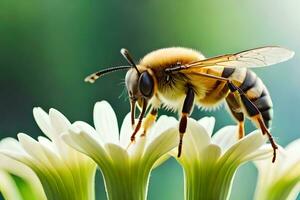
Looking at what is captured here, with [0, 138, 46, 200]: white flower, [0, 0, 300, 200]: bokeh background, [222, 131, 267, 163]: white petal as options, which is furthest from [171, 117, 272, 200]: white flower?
[0, 0, 300, 200]: bokeh background

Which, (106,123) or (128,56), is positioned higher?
(128,56)

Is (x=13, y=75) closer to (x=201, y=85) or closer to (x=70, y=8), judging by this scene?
(x=70, y=8)

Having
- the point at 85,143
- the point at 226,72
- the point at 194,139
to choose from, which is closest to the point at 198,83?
the point at 226,72

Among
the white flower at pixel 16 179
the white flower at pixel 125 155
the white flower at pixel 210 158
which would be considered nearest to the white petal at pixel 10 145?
the white flower at pixel 16 179

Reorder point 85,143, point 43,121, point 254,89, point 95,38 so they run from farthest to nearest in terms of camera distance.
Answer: point 95,38 → point 254,89 → point 43,121 → point 85,143

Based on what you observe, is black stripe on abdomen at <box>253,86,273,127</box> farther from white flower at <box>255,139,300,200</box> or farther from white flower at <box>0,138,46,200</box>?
white flower at <box>0,138,46,200</box>

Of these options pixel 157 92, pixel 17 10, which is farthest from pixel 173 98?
pixel 17 10

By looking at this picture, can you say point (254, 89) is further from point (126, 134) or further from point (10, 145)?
point (10, 145)
